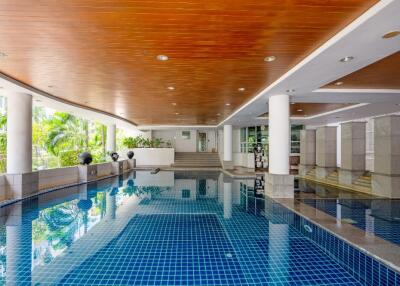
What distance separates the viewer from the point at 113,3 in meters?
3.24

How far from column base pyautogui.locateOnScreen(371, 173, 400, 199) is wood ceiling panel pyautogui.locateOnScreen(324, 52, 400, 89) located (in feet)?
9.92

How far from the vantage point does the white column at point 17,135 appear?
25.7 feet

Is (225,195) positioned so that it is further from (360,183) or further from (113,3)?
(113,3)

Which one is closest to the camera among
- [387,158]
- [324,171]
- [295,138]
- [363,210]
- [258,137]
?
[363,210]

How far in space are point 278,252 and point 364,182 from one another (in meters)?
7.86

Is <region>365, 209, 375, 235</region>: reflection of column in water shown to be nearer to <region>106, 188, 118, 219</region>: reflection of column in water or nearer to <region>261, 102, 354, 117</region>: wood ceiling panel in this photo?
<region>106, 188, 118, 219</region>: reflection of column in water

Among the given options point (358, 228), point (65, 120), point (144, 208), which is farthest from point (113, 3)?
point (65, 120)

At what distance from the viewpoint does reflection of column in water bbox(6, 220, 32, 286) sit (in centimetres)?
324

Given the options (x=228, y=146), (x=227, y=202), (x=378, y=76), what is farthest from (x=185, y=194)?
(x=228, y=146)

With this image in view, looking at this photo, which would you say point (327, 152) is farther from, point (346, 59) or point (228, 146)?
point (346, 59)

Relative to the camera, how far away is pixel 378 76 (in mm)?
6777

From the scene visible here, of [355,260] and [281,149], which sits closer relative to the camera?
[355,260]

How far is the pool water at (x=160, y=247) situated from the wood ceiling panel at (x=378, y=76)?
13.2 feet

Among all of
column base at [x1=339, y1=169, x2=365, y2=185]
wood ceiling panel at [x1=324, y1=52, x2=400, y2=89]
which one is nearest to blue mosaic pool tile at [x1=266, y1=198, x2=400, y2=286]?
wood ceiling panel at [x1=324, y1=52, x2=400, y2=89]
